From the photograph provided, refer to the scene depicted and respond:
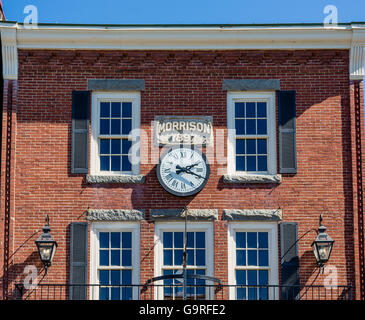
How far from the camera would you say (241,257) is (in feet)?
55.5

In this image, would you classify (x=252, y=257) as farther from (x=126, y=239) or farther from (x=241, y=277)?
(x=126, y=239)

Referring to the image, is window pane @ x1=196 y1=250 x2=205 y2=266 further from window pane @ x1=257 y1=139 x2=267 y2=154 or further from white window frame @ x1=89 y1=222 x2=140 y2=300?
window pane @ x1=257 y1=139 x2=267 y2=154

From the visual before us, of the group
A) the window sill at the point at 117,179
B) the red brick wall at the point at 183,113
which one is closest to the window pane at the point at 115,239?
the red brick wall at the point at 183,113

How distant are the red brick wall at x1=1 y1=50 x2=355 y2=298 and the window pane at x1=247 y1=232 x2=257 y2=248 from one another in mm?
485

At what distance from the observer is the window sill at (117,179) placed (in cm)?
1702

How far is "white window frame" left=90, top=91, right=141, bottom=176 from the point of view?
1722cm

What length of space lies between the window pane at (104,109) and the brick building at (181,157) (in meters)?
0.02

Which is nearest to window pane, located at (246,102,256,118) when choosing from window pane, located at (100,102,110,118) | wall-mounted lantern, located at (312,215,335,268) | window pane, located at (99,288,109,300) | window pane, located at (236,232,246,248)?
window pane, located at (236,232,246,248)

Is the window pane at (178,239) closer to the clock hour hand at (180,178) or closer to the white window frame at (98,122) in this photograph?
the clock hour hand at (180,178)

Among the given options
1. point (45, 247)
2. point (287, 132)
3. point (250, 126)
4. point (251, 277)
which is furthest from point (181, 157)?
point (45, 247)

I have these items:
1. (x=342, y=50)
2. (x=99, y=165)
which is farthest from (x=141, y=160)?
(x=342, y=50)

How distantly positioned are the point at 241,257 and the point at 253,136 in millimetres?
2435

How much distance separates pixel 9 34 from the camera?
17297 millimetres
